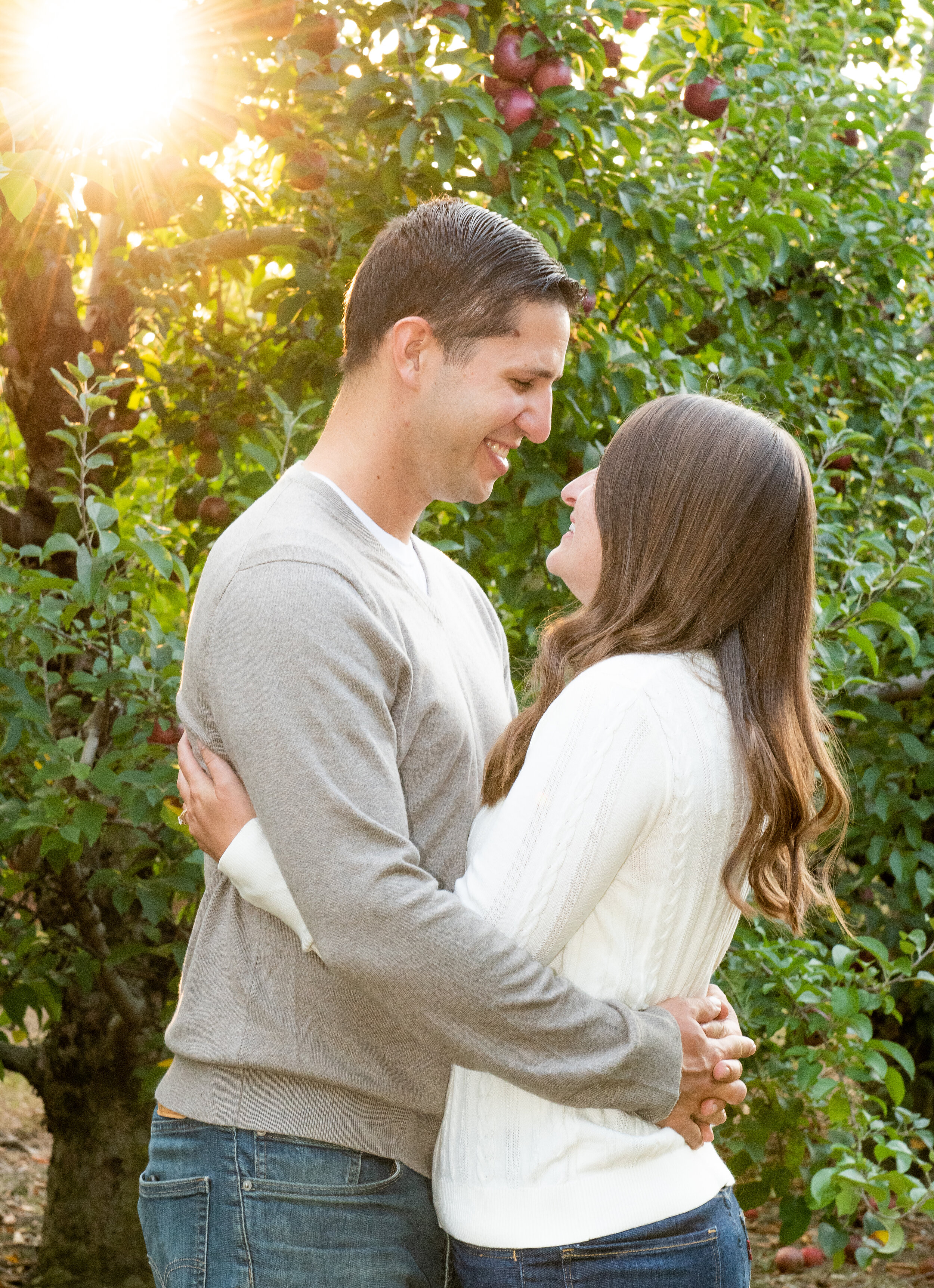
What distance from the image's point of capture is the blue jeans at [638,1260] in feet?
4.26

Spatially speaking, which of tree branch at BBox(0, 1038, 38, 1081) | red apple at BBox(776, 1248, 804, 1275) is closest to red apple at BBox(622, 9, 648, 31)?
tree branch at BBox(0, 1038, 38, 1081)

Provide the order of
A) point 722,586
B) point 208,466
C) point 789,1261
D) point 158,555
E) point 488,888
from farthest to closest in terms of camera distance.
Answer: point 789,1261 → point 208,466 → point 158,555 → point 722,586 → point 488,888

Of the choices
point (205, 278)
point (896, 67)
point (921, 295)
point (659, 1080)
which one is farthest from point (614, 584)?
point (896, 67)

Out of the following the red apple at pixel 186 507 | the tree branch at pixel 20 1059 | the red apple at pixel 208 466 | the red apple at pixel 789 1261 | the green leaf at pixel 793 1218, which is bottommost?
the red apple at pixel 789 1261

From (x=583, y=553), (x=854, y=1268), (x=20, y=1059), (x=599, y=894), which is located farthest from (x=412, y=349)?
(x=854, y=1268)

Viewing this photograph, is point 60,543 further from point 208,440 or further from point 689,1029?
point 689,1029

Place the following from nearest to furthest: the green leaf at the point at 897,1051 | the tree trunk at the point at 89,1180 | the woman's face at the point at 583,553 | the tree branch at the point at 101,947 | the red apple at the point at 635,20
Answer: the woman's face at the point at 583,553 → the green leaf at the point at 897,1051 → the tree branch at the point at 101,947 → the red apple at the point at 635,20 → the tree trunk at the point at 89,1180

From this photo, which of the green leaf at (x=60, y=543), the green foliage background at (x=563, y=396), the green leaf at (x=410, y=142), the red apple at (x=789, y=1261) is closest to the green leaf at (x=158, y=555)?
the green foliage background at (x=563, y=396)

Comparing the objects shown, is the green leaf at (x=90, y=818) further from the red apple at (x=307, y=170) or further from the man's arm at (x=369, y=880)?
the red apple at (x=307, y=170)

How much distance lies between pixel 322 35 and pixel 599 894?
6.98 ft

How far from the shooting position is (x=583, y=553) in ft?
5.25

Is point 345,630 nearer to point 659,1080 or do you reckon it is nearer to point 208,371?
point 659,1080

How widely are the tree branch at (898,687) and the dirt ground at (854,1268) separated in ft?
5.95

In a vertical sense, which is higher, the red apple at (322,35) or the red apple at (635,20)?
the red apple at (635,20)
